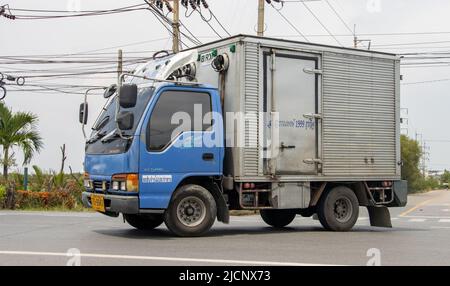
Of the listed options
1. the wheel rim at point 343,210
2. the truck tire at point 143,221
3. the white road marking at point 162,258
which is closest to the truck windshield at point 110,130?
the truck tire at point 143,221

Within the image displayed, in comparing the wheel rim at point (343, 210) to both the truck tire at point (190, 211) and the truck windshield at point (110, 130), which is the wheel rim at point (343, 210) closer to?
the truck tire at point (190, 211)

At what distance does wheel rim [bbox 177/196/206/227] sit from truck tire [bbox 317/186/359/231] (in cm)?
283

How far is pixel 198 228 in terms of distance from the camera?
1066 cm

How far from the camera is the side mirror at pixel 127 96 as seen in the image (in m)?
9.86

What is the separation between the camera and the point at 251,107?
36.5ft

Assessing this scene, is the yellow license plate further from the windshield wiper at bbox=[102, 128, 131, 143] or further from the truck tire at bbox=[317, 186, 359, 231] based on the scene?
the truck tire at bbox=[317, 186, 359, 231]

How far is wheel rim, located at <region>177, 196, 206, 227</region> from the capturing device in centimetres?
1059

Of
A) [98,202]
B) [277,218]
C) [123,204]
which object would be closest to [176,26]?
[277,218]

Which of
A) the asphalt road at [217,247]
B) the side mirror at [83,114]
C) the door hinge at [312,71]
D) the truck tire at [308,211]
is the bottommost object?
the asphalt road at [217,247]

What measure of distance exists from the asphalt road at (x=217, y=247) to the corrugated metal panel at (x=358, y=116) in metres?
1.45

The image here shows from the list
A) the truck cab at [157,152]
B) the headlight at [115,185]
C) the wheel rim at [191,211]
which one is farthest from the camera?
the wheel rim at [191,211]

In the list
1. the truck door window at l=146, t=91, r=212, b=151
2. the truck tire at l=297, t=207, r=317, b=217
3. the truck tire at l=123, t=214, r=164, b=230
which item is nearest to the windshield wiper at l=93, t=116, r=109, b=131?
the truck door window at l=146, t=91, r=212, b=151

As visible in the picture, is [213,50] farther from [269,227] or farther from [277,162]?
[269,227]
